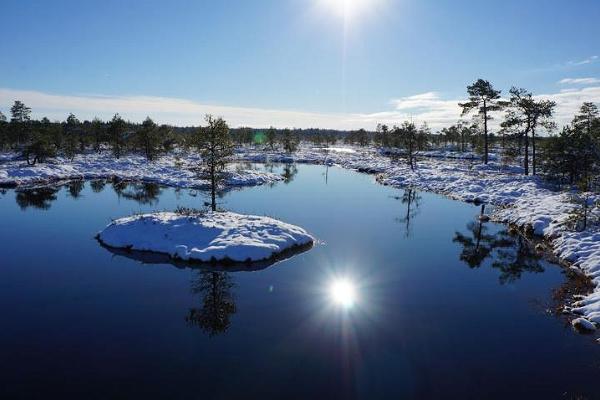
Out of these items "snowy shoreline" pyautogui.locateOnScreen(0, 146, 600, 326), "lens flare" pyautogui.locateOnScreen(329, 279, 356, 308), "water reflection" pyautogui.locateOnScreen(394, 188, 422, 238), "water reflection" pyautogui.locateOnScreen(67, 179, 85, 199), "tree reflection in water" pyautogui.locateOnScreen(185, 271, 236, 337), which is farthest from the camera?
"water reflection" pyautogui.locateOnScreen(67, 179, 85, 199)

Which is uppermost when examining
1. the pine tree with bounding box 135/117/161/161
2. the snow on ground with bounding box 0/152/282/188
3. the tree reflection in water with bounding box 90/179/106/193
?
the pine tree with bounding box 135/117/161/161

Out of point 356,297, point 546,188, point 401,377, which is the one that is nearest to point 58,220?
point 356,297

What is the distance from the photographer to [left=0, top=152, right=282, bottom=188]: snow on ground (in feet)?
201

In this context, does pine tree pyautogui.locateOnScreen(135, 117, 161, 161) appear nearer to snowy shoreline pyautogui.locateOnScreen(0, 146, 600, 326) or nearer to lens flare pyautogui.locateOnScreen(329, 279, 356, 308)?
snowy shoreline pyautogui.locateOnScreen(0, 146, 600, 326)

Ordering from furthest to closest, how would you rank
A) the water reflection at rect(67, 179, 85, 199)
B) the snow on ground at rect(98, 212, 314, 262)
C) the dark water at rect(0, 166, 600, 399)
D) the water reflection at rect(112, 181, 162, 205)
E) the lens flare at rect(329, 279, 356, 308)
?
the water reflection at rect(67, 179, 85, 199)
the water reflection at rect(112, 181, 162, 205)
the snow on ground at rect(98, 212, 314, 262)
the lens flare at rect(329, 279, 356, 308)
the dark water at rect(0, 166, 600, 399)

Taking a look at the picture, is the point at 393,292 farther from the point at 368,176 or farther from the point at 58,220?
the point at 368,176

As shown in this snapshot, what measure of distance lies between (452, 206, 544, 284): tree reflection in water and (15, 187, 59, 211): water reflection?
41509 millimetres

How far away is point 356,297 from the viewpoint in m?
19.9

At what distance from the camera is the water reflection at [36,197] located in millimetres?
43781

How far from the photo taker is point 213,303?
18688 millimetres

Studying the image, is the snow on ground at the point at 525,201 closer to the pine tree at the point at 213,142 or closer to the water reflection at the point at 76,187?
the pine tree at the point at 213,142

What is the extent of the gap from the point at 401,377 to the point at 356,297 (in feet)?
22.6

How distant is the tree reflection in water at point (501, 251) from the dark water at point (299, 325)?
177mm

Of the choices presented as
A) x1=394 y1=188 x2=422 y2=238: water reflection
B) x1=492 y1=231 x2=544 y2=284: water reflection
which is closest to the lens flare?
x1=492 y1=231 x2=544 y2=284: water reflection
